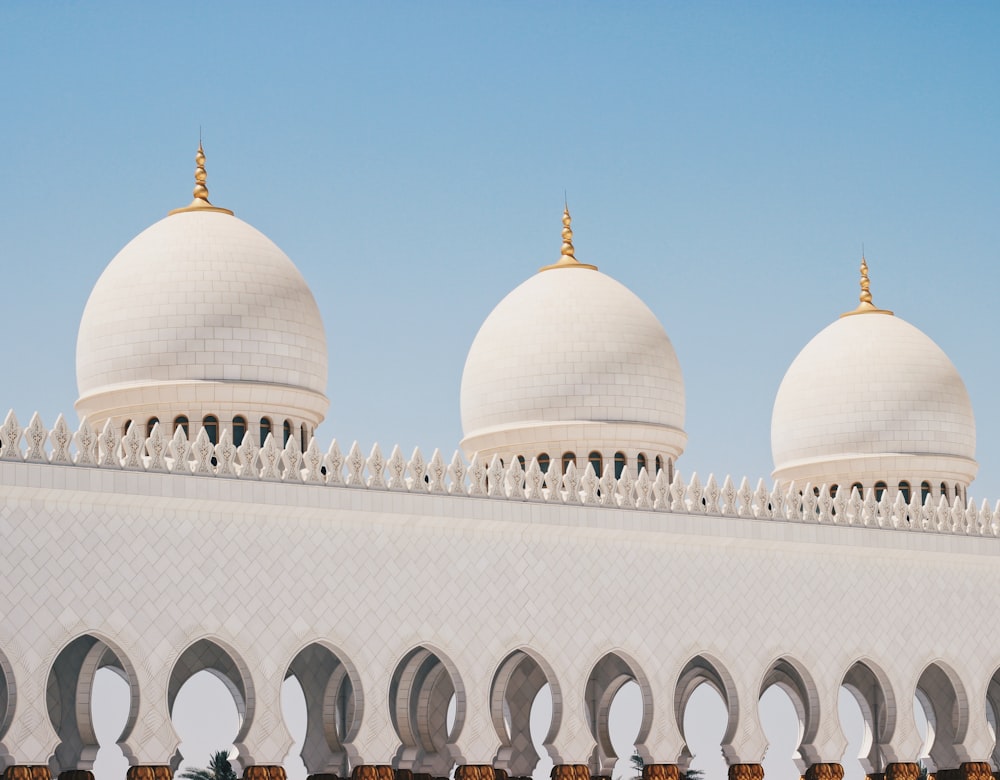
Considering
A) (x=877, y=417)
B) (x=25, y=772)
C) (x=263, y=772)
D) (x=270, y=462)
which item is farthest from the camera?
(x=877, y=417)

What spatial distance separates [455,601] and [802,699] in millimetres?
6931

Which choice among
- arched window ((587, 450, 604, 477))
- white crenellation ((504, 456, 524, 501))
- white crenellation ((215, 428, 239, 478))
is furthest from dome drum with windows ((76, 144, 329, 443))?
arched window ((587, 450, 604, 477))

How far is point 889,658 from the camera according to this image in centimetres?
2383

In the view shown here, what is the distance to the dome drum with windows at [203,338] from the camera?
22688 mm

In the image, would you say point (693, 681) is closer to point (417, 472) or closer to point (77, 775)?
point (417, 472)

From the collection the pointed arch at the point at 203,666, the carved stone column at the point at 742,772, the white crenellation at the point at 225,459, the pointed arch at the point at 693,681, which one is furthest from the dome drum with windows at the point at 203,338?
the carved stone column at the point at 742,772

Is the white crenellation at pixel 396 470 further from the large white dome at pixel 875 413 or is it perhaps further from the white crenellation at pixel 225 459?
the large white dome at pixel 875 413

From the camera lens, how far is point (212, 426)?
2269cm

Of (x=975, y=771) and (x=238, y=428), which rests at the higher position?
(x=238, y=428)

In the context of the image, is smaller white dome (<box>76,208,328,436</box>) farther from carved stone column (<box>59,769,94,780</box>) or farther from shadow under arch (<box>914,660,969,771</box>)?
shadow under arch (<box>914,660,969,771</box>)

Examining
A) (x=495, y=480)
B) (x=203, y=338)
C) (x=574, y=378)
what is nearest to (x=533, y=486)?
(x=495, y=480)

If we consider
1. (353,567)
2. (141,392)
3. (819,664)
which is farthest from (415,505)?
(819,664)

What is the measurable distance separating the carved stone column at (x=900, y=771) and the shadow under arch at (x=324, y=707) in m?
7.40

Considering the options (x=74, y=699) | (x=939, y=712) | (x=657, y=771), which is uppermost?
(x=939, y=712)
